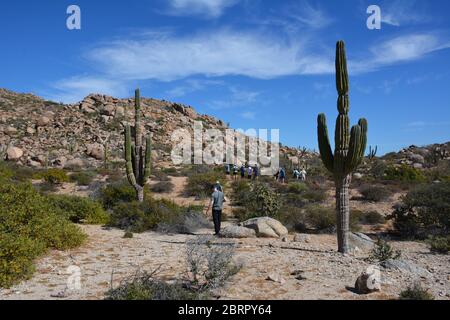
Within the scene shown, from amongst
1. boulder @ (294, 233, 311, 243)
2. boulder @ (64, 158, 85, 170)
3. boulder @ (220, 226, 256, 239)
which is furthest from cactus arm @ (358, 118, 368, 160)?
boulder @ (64, 158, 85, 170)

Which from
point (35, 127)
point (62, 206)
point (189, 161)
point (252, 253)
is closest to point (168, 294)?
point (252, 253)

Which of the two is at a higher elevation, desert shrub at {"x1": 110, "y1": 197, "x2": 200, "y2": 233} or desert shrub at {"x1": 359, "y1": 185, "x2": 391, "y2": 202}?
desert shrub at {"x1": 359, "y1": 185, "x2": 391, "y2": 202}

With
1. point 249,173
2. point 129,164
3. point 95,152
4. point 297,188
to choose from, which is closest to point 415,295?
point 129,164

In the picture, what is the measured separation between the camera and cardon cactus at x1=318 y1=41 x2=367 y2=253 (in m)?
8.30

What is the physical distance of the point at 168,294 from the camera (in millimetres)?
5031

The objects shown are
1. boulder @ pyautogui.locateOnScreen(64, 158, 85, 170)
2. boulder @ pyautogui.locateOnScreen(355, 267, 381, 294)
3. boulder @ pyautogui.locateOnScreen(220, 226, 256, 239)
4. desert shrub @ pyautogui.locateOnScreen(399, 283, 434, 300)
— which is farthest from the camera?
boulder @ pyautogui.locateOnScreen(64, 158, 85, 170)

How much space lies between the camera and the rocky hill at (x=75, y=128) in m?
36.1

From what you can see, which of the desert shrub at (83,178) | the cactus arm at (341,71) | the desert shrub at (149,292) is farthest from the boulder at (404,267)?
the desert shrub at (83,178)

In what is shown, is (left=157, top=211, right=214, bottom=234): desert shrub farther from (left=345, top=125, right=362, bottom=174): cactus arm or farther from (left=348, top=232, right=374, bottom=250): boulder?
(left=345, top=125, right=362, bottom=174): cactus arm

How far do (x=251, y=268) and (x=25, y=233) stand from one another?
437 cm

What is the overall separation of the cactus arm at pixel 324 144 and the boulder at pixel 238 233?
2913 mm

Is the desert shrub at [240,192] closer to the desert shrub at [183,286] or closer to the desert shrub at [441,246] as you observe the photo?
the desert shrub at [441,246]

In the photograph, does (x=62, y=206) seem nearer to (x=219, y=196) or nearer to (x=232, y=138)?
(x=219, y=196)

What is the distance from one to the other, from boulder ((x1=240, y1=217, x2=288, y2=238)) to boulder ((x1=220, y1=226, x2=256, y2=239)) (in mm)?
198
